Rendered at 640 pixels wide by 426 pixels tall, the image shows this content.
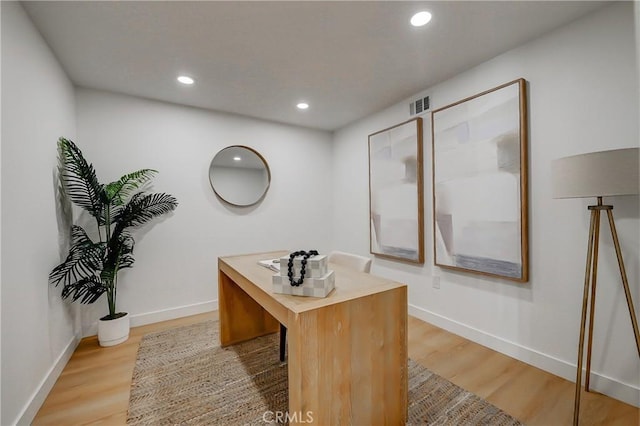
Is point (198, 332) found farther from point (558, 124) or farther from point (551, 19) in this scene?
point (551, 19)

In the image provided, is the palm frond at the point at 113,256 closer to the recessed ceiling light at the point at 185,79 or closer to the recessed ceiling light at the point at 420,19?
the recessed ceiling light at the point at 185,79

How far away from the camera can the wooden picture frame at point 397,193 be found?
2750 millimetres

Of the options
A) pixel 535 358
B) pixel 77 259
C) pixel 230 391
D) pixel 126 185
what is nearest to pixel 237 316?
pixel 230 391

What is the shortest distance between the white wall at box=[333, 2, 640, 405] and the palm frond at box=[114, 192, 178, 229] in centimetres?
297

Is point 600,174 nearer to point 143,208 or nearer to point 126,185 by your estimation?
point 143,208

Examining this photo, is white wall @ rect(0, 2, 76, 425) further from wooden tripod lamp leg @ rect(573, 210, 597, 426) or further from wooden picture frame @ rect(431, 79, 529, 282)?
wooden picture frame @ rect(431, 79, 529, 282)

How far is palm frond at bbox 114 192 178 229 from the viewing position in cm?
244

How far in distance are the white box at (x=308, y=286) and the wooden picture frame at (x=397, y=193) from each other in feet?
5.75

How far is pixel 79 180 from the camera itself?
2.29 metres

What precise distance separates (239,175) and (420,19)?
245 cm

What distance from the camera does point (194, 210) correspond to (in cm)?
305

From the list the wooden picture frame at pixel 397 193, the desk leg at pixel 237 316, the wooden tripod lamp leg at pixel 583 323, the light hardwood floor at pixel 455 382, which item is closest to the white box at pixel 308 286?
the desk leg at pixel 237 316

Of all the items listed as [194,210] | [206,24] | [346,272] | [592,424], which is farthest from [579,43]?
[194,210]

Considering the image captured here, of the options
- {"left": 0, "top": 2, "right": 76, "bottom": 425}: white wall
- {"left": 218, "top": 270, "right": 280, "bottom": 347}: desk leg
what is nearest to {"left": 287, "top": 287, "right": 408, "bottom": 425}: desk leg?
{"left": 218, "top": 270, "right": 280, "bottom": 347}: desk leg
